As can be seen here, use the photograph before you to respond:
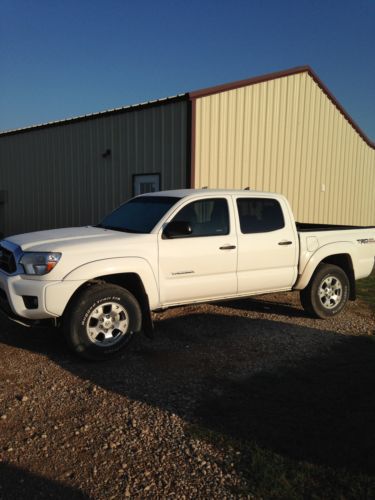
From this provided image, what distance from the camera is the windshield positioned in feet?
18.1

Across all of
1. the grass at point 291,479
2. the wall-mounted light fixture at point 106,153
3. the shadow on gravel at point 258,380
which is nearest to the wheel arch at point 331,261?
the shadow on gravel at point 258,380

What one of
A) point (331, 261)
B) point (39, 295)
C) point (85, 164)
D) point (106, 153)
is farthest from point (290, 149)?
point (39, 295)

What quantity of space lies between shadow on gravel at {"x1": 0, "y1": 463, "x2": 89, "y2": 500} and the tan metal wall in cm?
818

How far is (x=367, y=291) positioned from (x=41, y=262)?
7079mm

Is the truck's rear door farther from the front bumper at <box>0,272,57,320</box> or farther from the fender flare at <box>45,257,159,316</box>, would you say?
the front bumper at <box>0,272,57,320</box>

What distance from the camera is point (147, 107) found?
10.9m

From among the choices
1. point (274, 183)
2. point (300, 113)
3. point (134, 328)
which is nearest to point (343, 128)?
point (300, 113)

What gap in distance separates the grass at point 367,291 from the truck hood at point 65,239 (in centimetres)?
495

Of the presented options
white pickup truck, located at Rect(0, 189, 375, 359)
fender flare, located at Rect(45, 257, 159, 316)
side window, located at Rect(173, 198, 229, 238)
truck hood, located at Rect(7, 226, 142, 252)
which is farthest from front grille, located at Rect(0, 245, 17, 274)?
side window, located at Rect(173, 198, 229, 238)

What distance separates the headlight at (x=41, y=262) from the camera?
460cm

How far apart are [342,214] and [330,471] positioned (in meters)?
13.6

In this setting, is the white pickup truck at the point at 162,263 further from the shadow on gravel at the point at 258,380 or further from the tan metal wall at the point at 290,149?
the tan metal wall at the point at 290,149

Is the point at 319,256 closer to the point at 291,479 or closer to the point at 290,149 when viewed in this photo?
the point at 291,479

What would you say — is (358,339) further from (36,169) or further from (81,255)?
(36,169)
